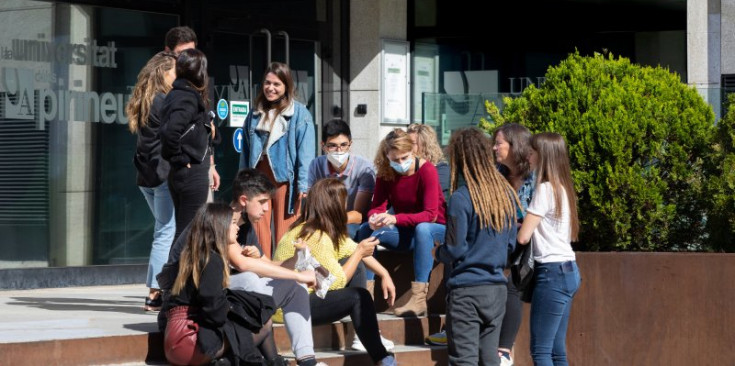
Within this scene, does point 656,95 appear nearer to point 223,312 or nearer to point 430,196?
point 430,196

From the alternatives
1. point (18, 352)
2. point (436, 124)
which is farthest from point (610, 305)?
point (436, 124)

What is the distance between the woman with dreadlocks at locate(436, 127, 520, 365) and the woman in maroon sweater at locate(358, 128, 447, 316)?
1.08 metres

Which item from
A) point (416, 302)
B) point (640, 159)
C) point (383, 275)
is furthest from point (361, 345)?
point (640, 159)

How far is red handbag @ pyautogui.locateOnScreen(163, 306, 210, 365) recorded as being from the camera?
275 inches

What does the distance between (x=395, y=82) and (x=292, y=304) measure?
7276 mm

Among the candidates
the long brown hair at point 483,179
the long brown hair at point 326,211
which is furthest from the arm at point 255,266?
the long brown hair at point 483,179

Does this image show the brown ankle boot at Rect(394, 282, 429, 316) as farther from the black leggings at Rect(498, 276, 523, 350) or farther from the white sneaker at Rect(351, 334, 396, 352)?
the black leggings at Rect(498, 276, 523, 350)

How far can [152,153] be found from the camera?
320 inches

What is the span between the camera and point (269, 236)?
350 inches

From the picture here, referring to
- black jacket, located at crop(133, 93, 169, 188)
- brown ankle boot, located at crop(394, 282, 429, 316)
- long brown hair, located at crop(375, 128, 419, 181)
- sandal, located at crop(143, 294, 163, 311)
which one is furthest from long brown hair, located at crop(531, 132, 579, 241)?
sandal, located at crop(143, 294, 163, 311)

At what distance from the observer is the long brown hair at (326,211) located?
7934 mm

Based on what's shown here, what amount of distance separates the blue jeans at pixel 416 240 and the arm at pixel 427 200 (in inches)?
2.0

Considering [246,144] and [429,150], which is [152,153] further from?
[429,150]

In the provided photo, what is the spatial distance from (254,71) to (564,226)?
6339mm
